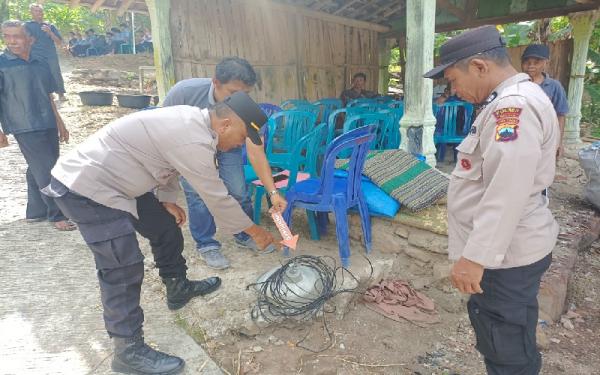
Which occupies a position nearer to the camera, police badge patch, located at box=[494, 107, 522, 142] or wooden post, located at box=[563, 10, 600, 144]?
police badge patch, located at box=[494, 107, 522, 142]

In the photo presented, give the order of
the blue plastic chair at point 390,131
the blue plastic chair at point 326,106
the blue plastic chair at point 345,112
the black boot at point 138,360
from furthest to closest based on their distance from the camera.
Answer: the blue plastic chair at point 326,106 < the blue plastic chair at point 390,131 < the blue plastic chair at point 345,112 < the black boot at point 138,360

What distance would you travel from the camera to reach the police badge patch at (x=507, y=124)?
1470 millimetres

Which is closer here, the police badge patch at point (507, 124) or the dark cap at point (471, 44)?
the police badge patch at point (507, 124)

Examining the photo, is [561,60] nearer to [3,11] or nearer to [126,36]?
[3,11]

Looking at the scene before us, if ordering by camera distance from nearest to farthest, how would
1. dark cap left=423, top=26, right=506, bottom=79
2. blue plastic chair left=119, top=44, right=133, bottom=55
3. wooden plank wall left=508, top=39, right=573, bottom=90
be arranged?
dark cap left=423, top=26, right=506, bottom=79
wooden plank wall left=508, top=39, right=573, bottom=90
blue plastic chair left=119, top=44, right=133, bottom=55

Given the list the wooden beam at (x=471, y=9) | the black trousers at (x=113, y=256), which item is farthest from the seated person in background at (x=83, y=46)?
the black trousers at (x=113, y=256)

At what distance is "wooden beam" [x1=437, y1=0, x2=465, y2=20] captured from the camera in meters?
7.65

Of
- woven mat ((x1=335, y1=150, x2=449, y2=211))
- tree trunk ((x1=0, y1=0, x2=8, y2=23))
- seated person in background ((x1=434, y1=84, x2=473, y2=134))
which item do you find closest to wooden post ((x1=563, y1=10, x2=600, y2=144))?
seated person in background ((x1=434, y1=84, x2=473, y2=134))

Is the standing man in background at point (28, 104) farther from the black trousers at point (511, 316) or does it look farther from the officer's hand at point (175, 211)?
the black trousers at point (511, 316)

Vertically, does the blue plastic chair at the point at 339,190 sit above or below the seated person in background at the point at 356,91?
below

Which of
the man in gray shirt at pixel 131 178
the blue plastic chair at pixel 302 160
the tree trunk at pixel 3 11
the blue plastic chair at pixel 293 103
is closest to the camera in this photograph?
the man in gray shirt at pixel 131 178

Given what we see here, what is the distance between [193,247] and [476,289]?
253 cm

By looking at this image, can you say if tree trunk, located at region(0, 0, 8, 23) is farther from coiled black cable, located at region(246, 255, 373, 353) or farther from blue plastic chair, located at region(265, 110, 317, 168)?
coiled black cable, located at region(246, 255, 373, 353)

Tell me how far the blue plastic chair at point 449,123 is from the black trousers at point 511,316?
458cm
